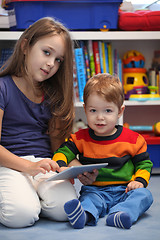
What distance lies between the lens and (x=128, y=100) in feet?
7.02

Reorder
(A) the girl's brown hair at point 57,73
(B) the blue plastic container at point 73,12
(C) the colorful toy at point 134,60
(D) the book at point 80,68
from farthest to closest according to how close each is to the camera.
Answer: (C) the colorful toy at point 134,60
(D) the book at point 80,68
(B) the blue plastic container at point 73,12
(A) the girl's brown hair at point 57,73

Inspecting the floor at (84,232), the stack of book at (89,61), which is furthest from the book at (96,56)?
the floor at (84,232)

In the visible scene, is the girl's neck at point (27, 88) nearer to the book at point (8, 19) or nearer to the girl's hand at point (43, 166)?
the girl's hand at point (43, 166)

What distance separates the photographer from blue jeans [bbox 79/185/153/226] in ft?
3.77

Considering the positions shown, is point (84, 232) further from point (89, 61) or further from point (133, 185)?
point (89, 61)

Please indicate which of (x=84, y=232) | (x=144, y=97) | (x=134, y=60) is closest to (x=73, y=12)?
(x=134, y=60)

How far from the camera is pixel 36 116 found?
1419mm

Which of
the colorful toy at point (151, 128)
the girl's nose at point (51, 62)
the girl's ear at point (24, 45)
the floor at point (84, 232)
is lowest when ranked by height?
the colorful toy at point (151, 128)

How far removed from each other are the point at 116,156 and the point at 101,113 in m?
0.16

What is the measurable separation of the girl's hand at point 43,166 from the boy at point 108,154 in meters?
0.10

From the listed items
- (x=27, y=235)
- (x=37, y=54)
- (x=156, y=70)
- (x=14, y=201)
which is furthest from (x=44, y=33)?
(x=156, y=70)

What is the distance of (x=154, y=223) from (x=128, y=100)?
1.07 meters

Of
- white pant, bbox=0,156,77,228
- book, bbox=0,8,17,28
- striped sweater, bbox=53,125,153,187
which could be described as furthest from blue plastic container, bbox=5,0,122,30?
white pant, bbox=0,156,77,228

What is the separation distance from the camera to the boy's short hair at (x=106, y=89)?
127cm
